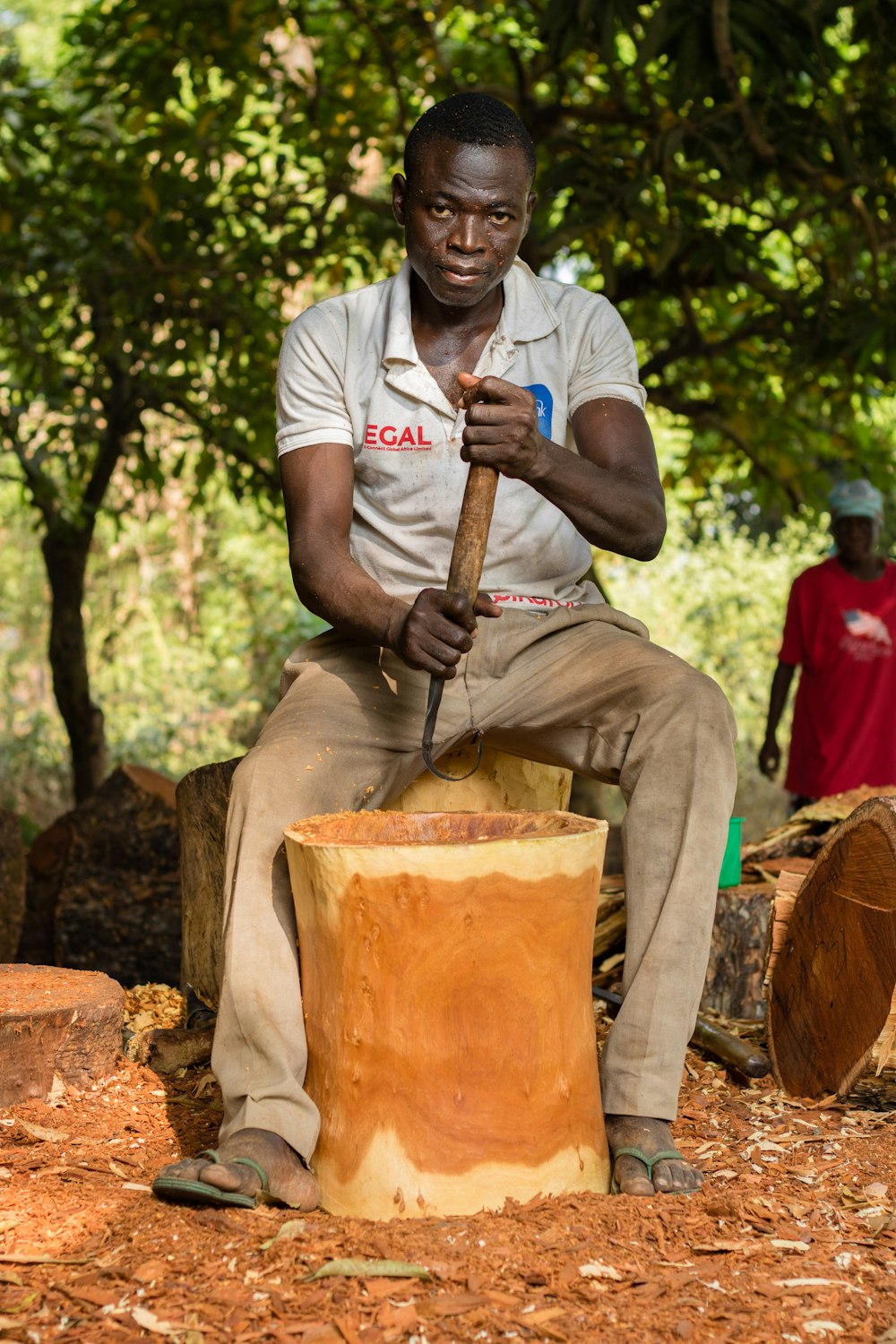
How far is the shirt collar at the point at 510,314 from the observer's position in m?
2.97

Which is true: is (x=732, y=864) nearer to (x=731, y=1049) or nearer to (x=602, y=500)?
(x=731, y=1049)

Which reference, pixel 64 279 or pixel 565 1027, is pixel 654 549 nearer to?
pixel 565 1027

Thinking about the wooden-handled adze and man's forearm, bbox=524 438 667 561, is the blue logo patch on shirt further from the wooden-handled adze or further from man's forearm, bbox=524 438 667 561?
the wooden-handled adze

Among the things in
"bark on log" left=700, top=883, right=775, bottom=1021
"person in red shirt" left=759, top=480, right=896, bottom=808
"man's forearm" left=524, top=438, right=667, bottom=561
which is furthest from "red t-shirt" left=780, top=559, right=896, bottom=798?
"man's forearm" left=524, top=438, right=667, bottom=561

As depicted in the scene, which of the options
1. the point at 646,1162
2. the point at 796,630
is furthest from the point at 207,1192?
the point at 796,630

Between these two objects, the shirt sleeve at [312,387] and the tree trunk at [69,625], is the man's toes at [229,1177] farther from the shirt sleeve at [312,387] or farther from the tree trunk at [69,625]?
the tree trunk at [69,625]

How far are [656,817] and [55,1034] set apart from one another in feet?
4.36

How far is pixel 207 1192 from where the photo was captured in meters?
2.15

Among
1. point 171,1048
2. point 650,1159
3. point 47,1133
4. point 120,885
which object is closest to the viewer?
point 650,1159

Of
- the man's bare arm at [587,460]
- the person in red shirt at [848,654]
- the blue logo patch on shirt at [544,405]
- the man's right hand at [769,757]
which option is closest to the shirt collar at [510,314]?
the blue logo patch on shirt at [544,405]

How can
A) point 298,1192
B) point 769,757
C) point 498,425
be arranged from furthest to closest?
point 769,757 < point 498,425 < point 298,1192

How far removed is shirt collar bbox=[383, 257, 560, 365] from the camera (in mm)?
2967

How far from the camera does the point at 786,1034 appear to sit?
304 cm

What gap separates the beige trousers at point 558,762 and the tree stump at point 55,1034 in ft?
2.00
